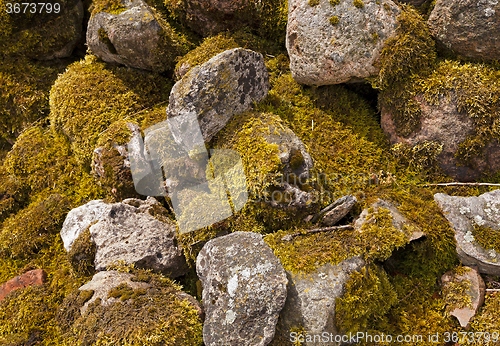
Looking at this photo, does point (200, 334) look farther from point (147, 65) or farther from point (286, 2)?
point (286, 2)

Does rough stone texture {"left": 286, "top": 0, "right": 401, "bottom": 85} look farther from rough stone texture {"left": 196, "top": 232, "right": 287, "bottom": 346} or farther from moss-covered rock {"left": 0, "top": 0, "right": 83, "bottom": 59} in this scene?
moss-covered rock {"left": 0, "top": 0, "right": 83, "bottom": 59}

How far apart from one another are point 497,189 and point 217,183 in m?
3.76

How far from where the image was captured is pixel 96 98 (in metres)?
5.39

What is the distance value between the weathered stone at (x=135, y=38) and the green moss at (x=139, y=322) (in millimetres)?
3741

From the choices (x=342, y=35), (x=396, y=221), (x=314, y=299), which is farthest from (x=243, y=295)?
(x=342, y=35)

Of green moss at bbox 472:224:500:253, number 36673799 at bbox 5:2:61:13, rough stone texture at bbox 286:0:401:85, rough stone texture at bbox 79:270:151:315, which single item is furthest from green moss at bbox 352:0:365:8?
number 36673799 at bbox 5:2:61:13

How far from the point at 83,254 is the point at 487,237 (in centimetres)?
530

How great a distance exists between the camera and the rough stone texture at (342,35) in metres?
4.21

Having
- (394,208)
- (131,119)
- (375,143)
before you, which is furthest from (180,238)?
(375,143)

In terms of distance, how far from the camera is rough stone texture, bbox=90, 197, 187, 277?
13.5 ft

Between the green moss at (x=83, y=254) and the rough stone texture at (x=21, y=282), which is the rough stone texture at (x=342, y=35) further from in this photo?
the rough stone texture at (x=21, y=282)

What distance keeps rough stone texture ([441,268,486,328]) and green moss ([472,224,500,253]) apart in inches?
14.1

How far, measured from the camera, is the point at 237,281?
3348 millimetres

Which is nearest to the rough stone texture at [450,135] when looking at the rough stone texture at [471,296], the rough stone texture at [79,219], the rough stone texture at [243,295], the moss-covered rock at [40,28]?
the rough stone texture at [471,296]
